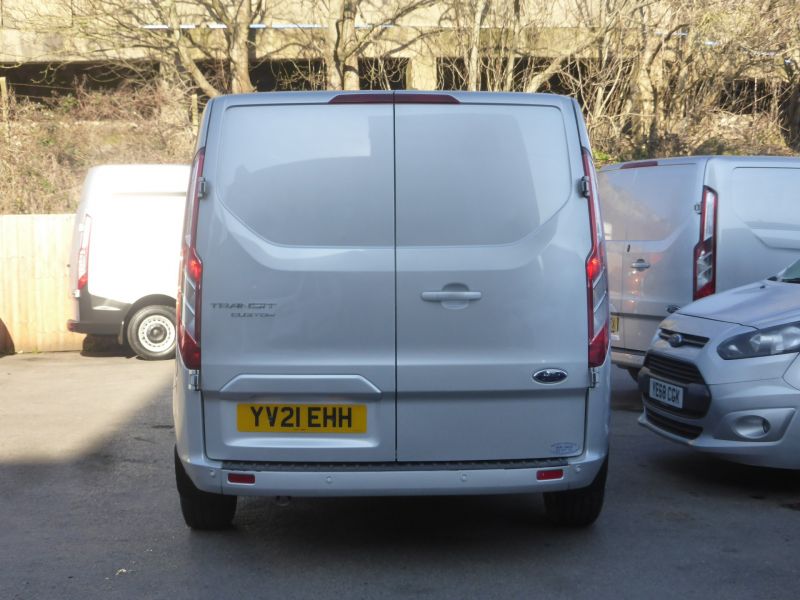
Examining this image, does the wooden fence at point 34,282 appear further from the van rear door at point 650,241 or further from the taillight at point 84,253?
the van rear door at point 650,241

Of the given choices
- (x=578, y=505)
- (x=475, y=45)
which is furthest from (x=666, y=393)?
(x=475, y=45)

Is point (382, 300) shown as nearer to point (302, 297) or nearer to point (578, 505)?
point (302, 297)

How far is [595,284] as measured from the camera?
15.9ft

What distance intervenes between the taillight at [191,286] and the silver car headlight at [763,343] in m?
3.19

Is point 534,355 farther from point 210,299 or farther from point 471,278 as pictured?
point 210,299

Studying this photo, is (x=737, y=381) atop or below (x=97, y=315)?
atop

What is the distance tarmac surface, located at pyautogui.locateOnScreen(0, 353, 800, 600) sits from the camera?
4.72 metres

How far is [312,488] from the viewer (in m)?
4.73

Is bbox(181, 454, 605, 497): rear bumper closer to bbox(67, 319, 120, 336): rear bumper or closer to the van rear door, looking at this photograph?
the van rear door

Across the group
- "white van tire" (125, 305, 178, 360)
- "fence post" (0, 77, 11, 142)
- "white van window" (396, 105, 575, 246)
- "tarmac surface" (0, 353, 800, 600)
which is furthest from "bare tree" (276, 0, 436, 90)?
"white van window" (396, 105, 575, 246)

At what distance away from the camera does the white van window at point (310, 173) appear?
473cm

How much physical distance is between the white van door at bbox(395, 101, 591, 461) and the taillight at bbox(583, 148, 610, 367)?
39 mm

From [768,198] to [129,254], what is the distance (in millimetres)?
7561

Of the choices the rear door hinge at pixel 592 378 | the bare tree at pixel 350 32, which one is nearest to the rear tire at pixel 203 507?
the rear door hinge at pixel 592 378
